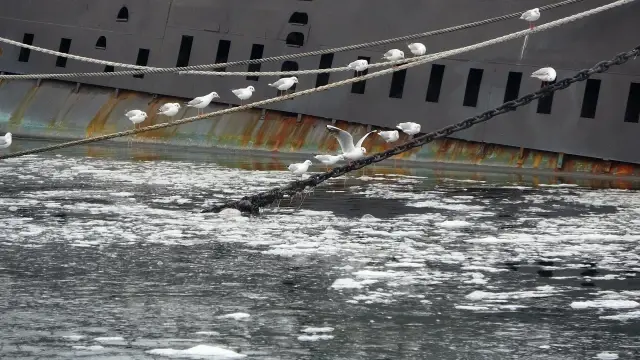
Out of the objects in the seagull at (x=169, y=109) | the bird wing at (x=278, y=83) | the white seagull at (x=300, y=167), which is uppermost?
the bird wing at (x=278, y=83)

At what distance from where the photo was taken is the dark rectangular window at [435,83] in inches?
958

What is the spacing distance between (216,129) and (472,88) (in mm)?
6687

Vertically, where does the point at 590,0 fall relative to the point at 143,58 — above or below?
above

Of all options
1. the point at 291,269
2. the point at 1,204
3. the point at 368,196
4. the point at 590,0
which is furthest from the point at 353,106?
the point at 291,269

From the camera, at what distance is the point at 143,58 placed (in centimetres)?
2883

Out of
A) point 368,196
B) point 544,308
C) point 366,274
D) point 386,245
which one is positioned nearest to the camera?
point 544,308

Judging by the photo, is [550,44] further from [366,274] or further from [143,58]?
[366,274]

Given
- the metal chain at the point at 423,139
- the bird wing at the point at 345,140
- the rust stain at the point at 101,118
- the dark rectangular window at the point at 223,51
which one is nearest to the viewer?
the metal chain at the point at 423,139

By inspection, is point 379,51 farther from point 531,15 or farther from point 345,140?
point 345,140

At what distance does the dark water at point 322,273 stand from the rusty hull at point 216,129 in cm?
Result: 379

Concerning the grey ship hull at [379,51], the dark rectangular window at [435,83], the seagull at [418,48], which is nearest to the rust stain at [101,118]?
the grey ship hull at [379,51]

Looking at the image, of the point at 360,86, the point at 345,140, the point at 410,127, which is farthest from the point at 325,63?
the point at 345,140

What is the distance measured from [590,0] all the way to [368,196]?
648cm

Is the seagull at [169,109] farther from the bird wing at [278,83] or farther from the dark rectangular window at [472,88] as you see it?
the dark rectangular window at [472,88]
